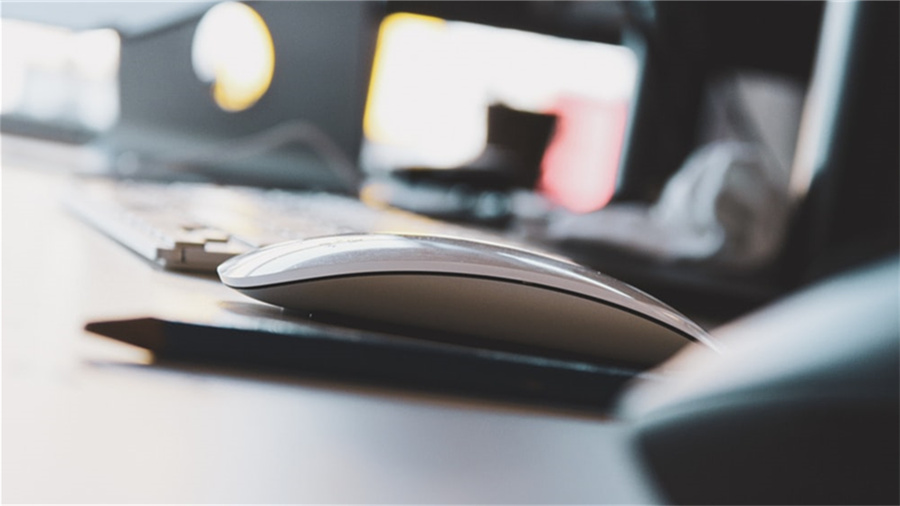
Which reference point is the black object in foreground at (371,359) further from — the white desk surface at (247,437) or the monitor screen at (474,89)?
the monitor screen at (474,89)

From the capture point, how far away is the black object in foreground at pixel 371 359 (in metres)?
0.26

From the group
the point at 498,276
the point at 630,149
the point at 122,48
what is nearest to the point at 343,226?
the point at 498,276

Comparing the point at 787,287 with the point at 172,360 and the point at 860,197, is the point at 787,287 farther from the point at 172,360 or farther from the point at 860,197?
the point at 172,360

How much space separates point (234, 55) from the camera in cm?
125

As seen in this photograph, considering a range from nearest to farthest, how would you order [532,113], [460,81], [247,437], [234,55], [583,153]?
[247,437], [234,55], [460,81], [532,113], [583,153]

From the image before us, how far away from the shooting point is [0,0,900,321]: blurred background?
0.72 metres

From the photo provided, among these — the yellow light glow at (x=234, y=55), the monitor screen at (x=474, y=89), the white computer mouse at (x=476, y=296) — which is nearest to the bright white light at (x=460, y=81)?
the monitor screen at (x=474, y=89)

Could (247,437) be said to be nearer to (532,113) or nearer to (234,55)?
(234,55)

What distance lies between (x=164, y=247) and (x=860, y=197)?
1.87ft

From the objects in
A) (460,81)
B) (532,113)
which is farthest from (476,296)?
(532,113)

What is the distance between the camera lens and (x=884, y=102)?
69 cm

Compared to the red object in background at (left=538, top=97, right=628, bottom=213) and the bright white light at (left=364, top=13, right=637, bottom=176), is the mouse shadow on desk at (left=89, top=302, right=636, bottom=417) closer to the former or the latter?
the bright white light at (left=364, top=13, right=637, bottom=176)

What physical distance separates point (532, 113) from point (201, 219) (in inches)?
47.7

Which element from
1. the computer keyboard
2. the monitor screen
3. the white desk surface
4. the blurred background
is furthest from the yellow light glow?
the white desk surface
